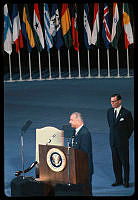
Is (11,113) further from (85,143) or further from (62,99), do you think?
(85,143)

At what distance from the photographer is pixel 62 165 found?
6672 millimetres

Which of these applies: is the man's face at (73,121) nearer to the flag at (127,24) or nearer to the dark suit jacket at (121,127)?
the dark suit jacket at (121,127)

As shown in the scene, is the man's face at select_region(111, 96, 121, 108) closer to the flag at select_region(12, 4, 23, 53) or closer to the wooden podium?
the wooden podium

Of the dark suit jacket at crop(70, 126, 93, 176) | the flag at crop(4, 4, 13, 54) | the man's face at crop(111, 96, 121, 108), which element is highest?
the flag at crop(4, 4, 13, 54)

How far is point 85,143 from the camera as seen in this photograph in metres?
6.91

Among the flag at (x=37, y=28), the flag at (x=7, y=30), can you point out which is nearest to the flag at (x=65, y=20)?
the flag at (x=37, y=28)

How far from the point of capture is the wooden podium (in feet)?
21.5

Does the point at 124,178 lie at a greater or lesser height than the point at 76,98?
lesser

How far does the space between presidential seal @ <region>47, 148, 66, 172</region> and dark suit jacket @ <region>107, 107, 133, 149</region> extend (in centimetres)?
156

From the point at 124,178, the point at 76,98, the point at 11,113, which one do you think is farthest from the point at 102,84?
the point at 124,178

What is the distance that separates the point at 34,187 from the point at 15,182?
1.00 feet

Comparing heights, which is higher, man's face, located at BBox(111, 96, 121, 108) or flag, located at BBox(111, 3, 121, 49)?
flag, located at BBox(111, 3, 121, 49)

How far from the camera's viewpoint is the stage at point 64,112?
903 centimetres

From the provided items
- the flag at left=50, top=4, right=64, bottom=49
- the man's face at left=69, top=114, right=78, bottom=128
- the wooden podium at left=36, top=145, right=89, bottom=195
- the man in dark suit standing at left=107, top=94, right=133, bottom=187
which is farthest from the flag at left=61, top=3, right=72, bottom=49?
the wooden podium at left=36, top=145, right=89, bottom=195
